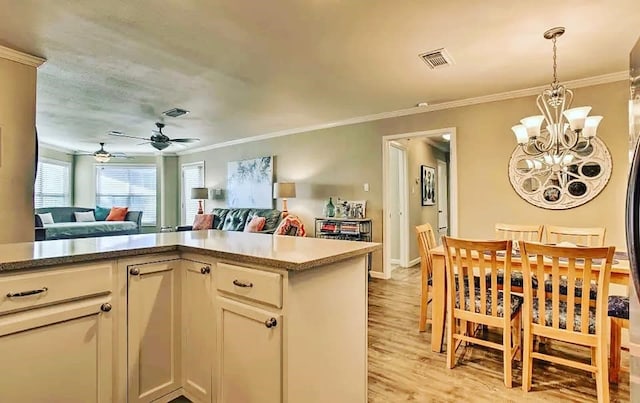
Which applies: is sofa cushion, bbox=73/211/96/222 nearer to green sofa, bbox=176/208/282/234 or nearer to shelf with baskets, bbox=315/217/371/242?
green sofa, bbox=176/208/282/234

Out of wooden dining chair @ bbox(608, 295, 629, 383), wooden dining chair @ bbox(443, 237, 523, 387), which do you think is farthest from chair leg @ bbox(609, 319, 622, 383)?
wooden dining chair @ bbox(443, 237, 523, 387)

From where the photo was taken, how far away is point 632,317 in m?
1.16

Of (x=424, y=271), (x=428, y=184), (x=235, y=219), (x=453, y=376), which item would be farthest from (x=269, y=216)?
(x=453, y=376)

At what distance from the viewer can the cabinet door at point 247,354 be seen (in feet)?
4.62

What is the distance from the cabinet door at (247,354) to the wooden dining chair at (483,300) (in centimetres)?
145

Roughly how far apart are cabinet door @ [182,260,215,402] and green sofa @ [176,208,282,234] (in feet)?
12.9

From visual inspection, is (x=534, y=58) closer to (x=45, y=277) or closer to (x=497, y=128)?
(x=497, y=128)

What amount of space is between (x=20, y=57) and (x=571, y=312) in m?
4.55

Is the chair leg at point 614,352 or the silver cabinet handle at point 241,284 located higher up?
the silver cabinet handle at point 241,284

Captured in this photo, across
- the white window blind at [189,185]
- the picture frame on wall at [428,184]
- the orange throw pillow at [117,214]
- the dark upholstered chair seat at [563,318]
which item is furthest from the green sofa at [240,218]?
the dark upholstered chair seat at [563,318]

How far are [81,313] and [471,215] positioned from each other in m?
4.08

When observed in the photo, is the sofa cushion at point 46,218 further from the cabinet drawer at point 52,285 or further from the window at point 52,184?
the cabinet drawer at point 52,285

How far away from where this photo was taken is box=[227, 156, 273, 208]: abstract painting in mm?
6598

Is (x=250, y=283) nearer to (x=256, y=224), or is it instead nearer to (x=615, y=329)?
(x=615, y=329)
